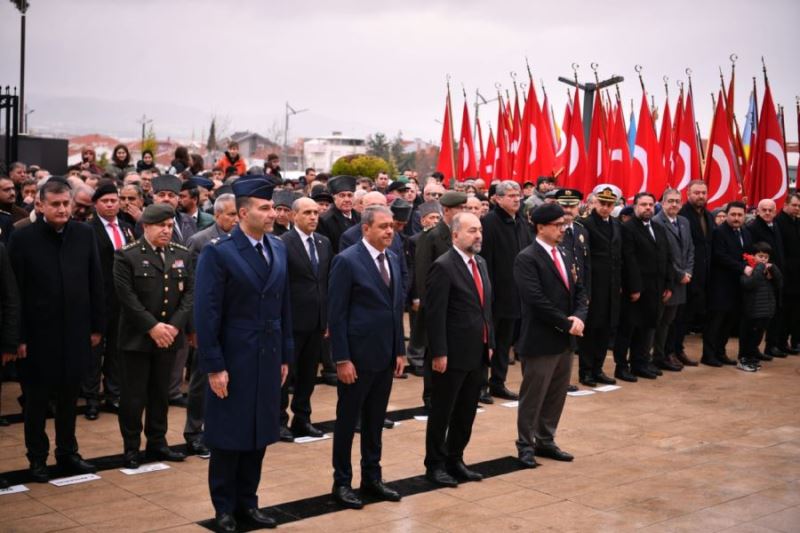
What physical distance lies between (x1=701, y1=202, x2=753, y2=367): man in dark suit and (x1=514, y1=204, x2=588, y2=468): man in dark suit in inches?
207

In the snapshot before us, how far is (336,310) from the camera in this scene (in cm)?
652

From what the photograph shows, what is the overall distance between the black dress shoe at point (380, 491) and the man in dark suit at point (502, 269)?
363cm

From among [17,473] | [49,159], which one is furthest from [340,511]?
[49,159]

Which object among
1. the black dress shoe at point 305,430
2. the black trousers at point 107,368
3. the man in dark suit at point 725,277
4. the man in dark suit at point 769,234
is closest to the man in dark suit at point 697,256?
the man in dark suit at point 725,277

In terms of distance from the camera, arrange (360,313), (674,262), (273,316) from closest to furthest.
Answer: (273,316), (360,313), (674,262)

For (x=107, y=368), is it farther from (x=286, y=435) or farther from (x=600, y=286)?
(x=600, y=286)

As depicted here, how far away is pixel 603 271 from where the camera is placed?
36.0 feet

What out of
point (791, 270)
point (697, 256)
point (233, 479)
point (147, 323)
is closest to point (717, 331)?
point (697, 256)

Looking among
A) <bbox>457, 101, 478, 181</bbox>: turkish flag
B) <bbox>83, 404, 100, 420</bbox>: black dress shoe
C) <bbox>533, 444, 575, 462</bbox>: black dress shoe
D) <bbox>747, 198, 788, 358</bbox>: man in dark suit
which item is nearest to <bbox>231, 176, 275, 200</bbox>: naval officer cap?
<bbox>533, 444, 575, 462</bbox>: black dress shoe

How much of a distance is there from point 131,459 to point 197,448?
609 mm

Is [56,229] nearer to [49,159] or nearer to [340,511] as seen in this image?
[340,511]

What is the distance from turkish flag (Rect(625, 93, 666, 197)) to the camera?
1609cm

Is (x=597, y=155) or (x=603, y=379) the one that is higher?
(x=597, y=155)

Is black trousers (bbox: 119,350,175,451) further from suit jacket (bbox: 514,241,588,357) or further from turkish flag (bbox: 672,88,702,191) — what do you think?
turkish flag (bbox: 672,88,702,191)
